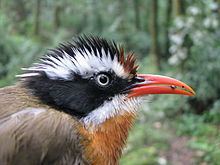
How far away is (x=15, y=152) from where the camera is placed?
2951 mm

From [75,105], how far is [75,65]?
26cm

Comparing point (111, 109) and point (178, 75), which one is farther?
point (178, 75)

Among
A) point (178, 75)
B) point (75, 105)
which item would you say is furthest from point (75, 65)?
point (178, 75)

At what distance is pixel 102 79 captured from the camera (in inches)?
129

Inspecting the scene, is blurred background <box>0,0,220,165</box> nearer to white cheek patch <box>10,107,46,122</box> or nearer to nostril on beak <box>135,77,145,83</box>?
nostril on beak <box>135,77,145,83</box>

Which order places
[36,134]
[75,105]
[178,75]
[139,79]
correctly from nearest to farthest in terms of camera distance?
[36,134]
[75,105]
[139,79]
[178,75]

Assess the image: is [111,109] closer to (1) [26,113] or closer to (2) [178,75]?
(1) [26,113]

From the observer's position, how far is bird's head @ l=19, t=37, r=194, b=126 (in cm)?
316

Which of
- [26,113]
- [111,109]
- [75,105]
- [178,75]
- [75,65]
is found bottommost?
[178,75]

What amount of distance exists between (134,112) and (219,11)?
9.31 metres

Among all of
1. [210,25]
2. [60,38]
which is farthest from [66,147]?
[60,38]

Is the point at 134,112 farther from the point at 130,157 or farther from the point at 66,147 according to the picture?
the point at 130,157

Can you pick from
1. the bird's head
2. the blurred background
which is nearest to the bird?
the bird's head

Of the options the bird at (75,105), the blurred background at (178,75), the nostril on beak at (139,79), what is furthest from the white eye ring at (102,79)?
the blurred background at (178,75)
